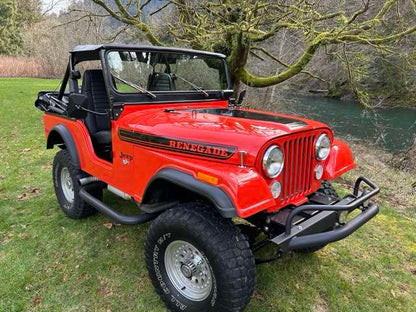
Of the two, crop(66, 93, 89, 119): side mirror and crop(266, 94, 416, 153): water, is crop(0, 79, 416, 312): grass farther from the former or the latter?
crop(266, 94, 416, 153): water

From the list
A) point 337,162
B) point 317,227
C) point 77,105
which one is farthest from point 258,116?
point 77,105

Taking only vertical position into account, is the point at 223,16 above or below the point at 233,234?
above

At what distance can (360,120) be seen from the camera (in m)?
16.8

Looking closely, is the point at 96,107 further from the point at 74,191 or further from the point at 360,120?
the point at 360,120

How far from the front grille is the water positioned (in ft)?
27.5

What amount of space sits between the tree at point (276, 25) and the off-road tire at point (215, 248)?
477 cm

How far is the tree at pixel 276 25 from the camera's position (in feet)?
20.9

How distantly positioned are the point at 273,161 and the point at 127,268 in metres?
1.82

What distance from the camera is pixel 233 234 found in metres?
2.29

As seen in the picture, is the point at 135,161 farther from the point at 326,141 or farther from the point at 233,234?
the point at 326,141

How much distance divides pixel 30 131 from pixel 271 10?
22.0 feet

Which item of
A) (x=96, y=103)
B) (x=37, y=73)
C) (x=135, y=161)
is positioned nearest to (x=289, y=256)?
(x=135, y=161)

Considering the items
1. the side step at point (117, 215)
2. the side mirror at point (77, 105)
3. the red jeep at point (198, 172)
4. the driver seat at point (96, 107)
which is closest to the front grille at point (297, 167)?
the red jeep at point (198, 172)

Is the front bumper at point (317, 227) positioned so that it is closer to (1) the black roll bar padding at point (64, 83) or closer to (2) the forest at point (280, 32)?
(1) the black roll bar padding at point (64, 83)
